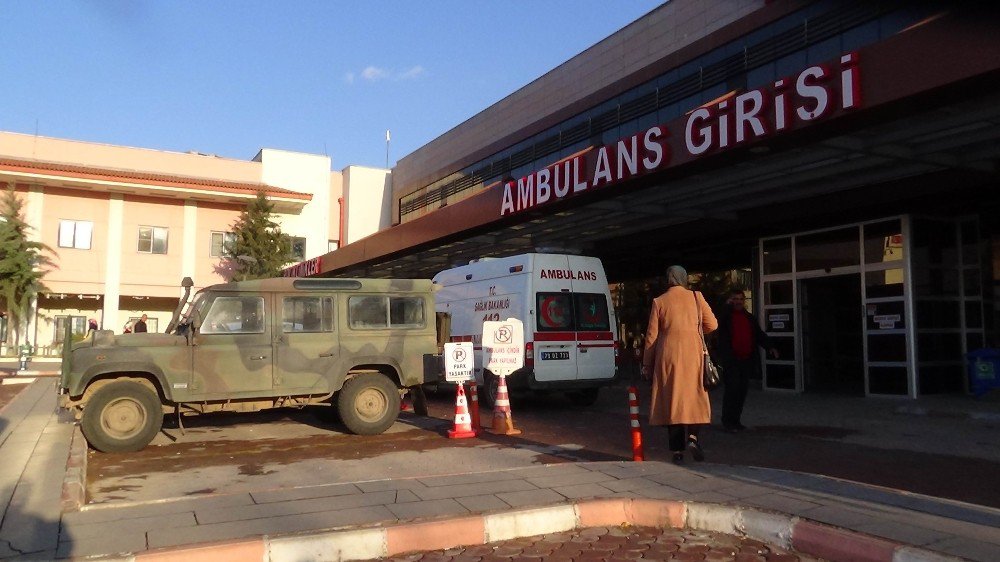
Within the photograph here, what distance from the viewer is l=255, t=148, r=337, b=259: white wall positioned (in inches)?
1340

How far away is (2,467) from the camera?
23.4ft

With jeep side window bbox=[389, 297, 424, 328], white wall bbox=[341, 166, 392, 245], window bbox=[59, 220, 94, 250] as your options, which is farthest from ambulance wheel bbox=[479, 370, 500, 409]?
white wall bbox=[341, 166, 392, 245]

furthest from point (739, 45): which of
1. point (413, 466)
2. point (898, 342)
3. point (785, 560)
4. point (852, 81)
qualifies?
point (785, 560)

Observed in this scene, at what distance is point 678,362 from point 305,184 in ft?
99.7

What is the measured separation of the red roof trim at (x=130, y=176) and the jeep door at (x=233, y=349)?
22.4m

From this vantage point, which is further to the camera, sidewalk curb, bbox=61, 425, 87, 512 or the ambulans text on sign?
the ambulans text on sign

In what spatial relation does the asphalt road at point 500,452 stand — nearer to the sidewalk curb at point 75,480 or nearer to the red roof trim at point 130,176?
the sidewalk curb at point 75,480

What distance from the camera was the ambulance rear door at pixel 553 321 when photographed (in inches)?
492

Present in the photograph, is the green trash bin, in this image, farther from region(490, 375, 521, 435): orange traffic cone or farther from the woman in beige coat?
region(490, 375, 521, 435): orange traffic cone

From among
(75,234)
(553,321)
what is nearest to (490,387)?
(553,321)

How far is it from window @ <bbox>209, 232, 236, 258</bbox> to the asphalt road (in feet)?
70.9

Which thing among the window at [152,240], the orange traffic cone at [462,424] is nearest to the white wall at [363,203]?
the window at [152,240]

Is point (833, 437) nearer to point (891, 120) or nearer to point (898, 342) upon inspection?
point (891, 120)

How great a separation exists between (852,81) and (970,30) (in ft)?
4.17
